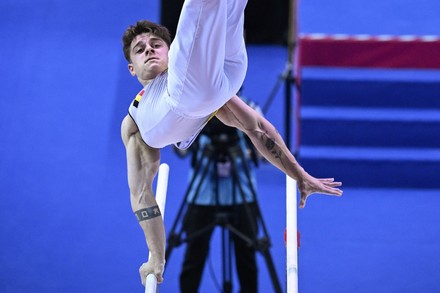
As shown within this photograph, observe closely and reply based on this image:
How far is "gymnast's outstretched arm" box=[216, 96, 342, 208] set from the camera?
298 centimetres

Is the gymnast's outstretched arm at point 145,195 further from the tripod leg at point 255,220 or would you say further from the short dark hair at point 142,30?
A: the tripod leg at point 255,220

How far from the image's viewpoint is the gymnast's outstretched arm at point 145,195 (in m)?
2.73

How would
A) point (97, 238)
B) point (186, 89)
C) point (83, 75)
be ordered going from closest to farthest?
point (186, 89), point (97, 238), point (83, 75)

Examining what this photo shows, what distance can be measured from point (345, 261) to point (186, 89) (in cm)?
239

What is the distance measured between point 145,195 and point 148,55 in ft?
1.79

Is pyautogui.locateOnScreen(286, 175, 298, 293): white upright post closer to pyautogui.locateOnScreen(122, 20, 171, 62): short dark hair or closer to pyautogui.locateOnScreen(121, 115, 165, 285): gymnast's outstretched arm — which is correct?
pyautogui.locateOnScreen(121, 115, 165, 285): gymnast's outstretched arm

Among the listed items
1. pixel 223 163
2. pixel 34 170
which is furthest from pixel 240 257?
pixel 34 170

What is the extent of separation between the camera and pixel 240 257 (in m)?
3.89

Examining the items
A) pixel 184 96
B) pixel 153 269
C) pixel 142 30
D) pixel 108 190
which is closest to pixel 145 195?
pixel 153 269

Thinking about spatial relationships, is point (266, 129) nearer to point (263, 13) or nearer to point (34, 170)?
point (34, 170)

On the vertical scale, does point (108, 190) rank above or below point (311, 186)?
above

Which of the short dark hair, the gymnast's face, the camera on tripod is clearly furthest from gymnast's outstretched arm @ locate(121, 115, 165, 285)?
the camera on tripod

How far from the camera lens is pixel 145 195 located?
2.78 metres

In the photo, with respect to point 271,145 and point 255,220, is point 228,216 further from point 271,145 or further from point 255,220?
point 271,145
